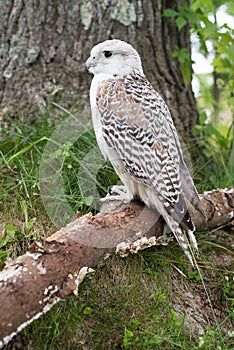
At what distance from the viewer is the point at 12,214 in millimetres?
3930

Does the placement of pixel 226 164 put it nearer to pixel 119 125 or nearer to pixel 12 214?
pixel 119 125

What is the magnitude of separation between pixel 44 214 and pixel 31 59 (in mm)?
1575

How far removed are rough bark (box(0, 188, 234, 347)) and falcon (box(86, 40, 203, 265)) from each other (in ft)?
0.60

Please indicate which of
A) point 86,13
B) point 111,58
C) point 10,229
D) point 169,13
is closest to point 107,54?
point 111,58

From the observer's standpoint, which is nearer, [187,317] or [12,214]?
[187,317]

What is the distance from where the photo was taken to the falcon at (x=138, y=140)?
3727 millimetres

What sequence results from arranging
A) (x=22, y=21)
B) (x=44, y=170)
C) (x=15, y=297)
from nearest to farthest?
(x=15, y=297)
(x=44, y=170)
(x=22, y=21)

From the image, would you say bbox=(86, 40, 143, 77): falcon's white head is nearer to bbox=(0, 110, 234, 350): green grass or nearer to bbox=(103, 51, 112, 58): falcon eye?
bbox=(103, 51, 112, 58): falcon eye

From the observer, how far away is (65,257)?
322 cm

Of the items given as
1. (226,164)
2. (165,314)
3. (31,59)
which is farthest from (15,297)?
(226,164)

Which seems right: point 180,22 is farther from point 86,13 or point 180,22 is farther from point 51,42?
point 51,42

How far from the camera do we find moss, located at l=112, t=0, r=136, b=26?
494cm

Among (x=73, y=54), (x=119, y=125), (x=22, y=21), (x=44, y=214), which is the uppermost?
(x=22, y=21)

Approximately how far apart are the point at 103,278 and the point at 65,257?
51 centimetres
